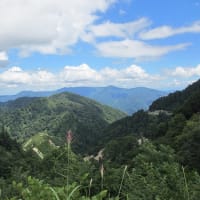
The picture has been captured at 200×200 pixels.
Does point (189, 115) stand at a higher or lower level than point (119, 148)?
higher

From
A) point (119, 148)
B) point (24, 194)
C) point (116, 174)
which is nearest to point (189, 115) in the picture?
point (119, 148)

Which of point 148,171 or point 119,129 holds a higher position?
point 148,171

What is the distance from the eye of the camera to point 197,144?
4816 centimetres

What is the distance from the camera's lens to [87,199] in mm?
4094

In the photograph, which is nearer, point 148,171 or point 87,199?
point 87,199

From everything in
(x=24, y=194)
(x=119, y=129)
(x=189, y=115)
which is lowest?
(x=119, y=129)

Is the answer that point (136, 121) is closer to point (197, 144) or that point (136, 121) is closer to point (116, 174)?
point (197, 144)

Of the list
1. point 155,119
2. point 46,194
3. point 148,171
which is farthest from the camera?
point 155,119

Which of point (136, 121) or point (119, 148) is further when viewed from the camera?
point (136, 121)

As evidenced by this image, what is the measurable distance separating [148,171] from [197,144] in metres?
41.2

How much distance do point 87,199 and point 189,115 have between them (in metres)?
95.1

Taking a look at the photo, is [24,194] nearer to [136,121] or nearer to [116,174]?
[116,174]

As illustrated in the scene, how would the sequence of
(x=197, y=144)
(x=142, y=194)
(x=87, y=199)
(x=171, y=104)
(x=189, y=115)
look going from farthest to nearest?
1. (x=171, y=104)
2. (x=189, y=115)
3. (x=197, y=144)
4. (x=142, y=194)
5. (x=87, y=199)

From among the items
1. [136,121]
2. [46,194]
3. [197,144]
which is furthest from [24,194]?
[136,121]
